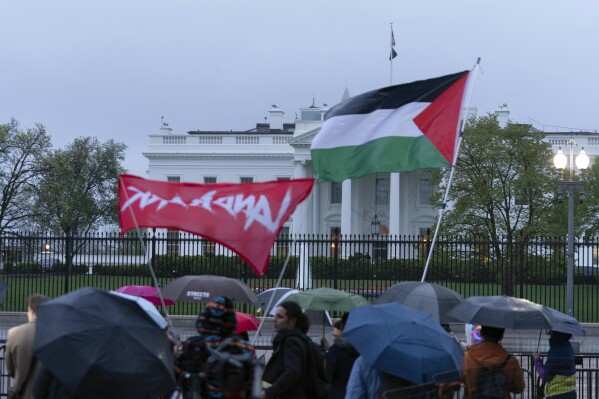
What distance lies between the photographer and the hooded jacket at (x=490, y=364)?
7.78m

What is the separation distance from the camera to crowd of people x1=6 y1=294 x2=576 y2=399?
5.89m

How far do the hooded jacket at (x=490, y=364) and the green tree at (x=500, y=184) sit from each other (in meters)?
27.7

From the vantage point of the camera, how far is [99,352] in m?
6.12

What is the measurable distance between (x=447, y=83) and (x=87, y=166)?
5486cm

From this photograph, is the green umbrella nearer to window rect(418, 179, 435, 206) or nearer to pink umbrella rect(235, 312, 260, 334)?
pink umbrella rect(235, 312, 260, 334)

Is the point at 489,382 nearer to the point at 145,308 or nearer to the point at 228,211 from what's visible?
the point at 228,211

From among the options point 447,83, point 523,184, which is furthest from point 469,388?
point 523,184

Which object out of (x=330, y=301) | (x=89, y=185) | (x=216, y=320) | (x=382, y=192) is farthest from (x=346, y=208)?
(x=216, y=320)

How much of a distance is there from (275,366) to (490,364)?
168cm

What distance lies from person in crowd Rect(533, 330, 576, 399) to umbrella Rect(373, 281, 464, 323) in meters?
1.23

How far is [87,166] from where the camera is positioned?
63.9 meters

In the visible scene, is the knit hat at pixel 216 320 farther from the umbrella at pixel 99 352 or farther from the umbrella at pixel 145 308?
the umbrella at pixel 145 308

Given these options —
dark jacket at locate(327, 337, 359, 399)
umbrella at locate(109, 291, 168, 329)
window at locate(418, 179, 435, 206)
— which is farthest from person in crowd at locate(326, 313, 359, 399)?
window at locate(418, 179, 435, 206)

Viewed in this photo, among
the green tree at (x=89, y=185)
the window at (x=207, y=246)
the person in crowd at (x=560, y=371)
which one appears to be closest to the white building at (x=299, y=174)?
the green tree at (x=89, y=185)
